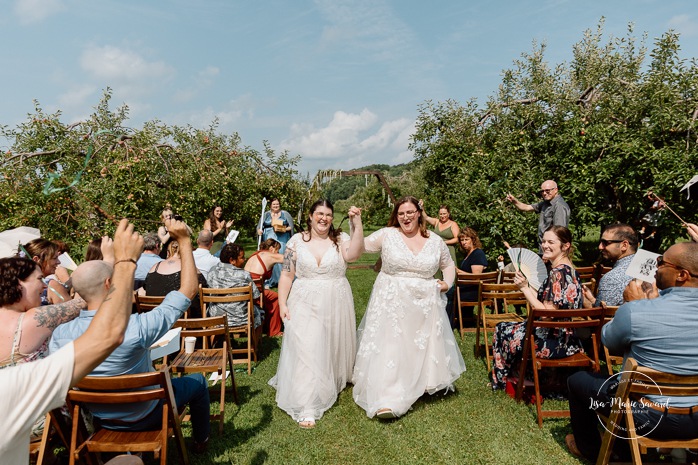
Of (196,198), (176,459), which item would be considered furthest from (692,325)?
(196,198)

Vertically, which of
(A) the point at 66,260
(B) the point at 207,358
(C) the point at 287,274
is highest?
(A) the point at 66,260

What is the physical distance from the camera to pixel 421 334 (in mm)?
4449

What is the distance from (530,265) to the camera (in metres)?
4.89

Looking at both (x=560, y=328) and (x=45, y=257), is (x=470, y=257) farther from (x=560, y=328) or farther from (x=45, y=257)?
(x=45, y=257)

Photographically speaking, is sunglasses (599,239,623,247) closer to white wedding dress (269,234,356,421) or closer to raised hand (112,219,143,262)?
white wedding dress (269,234,356,421)

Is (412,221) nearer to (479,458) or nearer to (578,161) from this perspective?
(479,458)

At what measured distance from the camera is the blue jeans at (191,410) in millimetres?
2990

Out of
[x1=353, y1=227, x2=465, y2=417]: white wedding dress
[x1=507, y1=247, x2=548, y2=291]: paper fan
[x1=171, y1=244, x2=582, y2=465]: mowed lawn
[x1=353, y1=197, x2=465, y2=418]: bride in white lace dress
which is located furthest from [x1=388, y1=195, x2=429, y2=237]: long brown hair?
[x1=171, y1=244, x2=582, y2=465]: mowed lawn

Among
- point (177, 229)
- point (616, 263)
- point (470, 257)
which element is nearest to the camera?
point (177, 229)

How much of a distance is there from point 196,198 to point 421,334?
27.0 feet

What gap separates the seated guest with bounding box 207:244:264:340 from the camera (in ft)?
18.7

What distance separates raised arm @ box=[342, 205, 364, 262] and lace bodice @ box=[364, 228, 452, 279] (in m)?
0.12

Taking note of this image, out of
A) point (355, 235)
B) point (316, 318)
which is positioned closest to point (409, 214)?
point (355, 235)

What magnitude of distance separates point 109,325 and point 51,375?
7.4 inches
